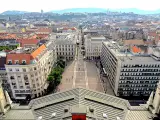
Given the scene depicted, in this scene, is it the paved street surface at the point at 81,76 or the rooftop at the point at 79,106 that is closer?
the rooftop at the point at 79,106

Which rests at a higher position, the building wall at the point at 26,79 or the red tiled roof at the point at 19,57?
the red tiled roof at the point at 19,57

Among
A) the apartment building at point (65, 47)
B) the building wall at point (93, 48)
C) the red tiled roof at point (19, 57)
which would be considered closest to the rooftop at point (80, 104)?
the red tiled roof at point (19, 57)

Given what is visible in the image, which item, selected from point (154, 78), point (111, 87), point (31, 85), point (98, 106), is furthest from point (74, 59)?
point (98, 106)

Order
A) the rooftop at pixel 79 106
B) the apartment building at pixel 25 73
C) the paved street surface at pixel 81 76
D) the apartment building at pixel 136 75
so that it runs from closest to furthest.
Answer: the rooftop at pixel 79 106 → the apartment building at pixel 136 75 → the apartment building at pixel 25 73 → the paved street surface at pixel 81 76

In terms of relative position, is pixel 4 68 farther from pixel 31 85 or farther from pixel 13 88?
pixel 31 85

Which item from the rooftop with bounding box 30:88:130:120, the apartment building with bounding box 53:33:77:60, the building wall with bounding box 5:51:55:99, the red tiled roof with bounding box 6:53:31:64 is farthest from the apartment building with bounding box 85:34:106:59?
the rooftop with bounding box 30:88:130:120

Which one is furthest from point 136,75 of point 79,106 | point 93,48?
point 93,48

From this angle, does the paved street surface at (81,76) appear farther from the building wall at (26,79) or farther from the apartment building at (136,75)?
the building wall at (26,79)
